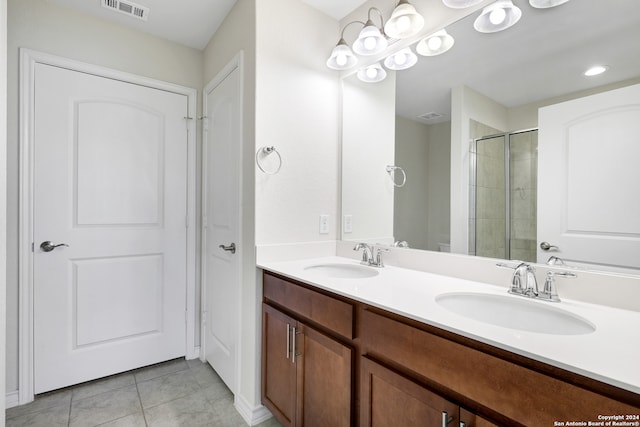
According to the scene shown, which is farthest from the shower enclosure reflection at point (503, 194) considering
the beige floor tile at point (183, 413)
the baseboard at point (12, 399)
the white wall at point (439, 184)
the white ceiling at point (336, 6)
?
the baseboard at point (12, 399)

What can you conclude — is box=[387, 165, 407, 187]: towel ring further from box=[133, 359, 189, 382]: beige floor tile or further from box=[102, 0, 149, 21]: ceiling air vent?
box=[133, 359, 189, 382]: beige floor tile

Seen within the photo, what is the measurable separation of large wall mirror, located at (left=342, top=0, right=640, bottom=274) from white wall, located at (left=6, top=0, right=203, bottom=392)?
151 cm

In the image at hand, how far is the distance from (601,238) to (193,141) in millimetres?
2394

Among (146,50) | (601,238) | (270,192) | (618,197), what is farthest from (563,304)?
(146,50)

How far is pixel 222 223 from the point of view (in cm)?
204

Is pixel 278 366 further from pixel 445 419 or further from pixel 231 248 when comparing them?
pixel 445 419

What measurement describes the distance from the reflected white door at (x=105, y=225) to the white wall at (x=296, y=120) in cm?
98

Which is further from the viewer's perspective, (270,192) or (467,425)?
(270,192)

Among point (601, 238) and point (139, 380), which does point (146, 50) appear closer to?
point (139, 380)

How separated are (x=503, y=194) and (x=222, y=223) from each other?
1.60 metres

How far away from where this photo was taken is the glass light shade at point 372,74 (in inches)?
69.8

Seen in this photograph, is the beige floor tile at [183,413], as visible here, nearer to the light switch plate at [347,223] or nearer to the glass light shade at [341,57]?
the light switch plate at [347,223]

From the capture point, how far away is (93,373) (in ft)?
6.61

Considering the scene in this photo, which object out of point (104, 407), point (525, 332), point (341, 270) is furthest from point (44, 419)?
point (525, 332)
